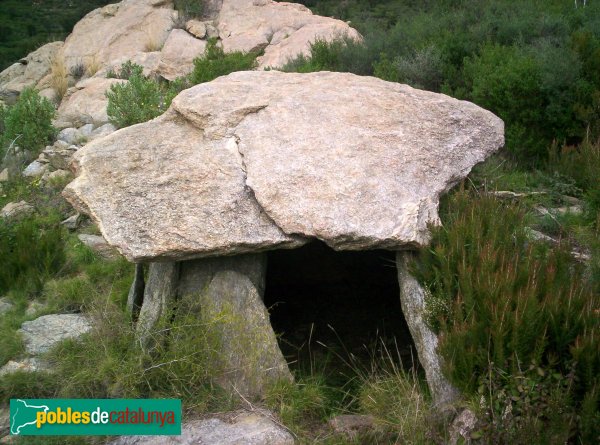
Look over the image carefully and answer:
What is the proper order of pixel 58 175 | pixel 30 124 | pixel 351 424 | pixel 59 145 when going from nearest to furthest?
pixel 351 424
pixel 58 175
pixel 59 145
pixel 30 124

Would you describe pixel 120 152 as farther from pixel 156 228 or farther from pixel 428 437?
pixel 428 437

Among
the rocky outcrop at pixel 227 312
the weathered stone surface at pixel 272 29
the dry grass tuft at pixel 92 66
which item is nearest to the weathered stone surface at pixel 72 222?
the rocky outcrop at pixel 227 312

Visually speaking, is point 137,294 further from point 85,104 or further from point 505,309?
point 85,104

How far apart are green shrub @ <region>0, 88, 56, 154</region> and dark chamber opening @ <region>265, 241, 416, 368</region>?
493cm

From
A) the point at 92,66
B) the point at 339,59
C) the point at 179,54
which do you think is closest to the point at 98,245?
the point at 339,59

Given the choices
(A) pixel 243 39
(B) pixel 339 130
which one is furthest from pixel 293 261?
(A) pixel 243 39

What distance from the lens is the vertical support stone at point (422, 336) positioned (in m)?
4.40

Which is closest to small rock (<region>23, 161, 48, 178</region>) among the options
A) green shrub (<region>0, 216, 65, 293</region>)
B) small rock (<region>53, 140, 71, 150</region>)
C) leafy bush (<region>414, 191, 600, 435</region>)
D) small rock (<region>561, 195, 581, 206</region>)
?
small rock (<region>53, 140, 71, 150</region>)

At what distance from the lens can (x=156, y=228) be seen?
16.0 ft

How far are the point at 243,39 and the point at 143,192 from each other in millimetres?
9755

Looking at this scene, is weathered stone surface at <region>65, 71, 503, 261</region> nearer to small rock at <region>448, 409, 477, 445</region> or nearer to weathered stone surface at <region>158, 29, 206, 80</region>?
small rock at <region>448, 409, 477, 445</region>

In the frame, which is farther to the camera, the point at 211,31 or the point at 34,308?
the point at 211,31

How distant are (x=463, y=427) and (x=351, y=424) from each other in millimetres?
840

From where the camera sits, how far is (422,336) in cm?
473
